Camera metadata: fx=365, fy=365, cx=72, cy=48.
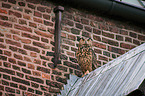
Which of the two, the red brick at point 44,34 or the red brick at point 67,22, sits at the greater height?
the red brick at point 67,22

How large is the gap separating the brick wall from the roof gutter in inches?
7.2

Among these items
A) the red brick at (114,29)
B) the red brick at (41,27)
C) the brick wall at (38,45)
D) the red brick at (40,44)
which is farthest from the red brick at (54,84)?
the red brick at (114,29)

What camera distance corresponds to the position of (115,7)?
25.4 ft

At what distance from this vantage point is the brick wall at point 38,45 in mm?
6562

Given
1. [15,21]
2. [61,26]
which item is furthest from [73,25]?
[15,21]

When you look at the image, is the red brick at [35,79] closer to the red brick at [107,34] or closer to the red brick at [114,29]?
the red brick at [107,34]

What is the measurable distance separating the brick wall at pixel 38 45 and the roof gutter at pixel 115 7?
0.18m

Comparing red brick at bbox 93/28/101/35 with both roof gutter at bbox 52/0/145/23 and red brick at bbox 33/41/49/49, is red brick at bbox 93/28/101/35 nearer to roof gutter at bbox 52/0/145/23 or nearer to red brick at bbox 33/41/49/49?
roof gutter at bbox 52/0/145/23

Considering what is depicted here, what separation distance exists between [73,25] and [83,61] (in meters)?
1.12

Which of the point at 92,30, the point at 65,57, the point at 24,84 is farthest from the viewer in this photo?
the point at 92,30

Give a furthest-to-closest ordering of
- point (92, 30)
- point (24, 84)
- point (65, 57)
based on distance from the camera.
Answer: point (92, 30)
point (65, 57)
point (24, 84)

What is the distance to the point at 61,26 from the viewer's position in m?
7.28

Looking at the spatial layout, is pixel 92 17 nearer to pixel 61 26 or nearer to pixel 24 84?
pixel 61 26

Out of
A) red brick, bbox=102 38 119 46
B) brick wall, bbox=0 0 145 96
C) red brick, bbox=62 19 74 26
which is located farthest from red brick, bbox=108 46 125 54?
red brick, bbox=62 19 74 26
